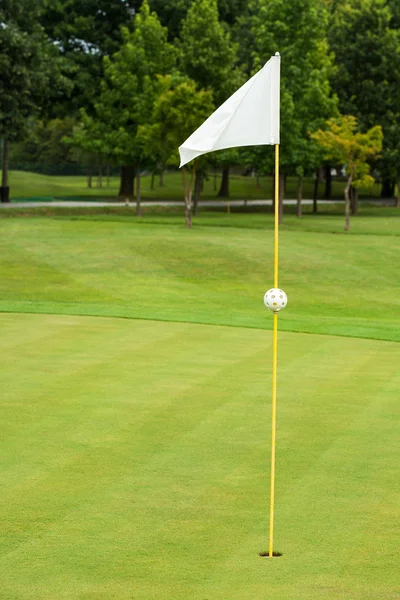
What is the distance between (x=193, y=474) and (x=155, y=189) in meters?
84.2

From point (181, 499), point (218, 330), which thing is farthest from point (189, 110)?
point (181, 499)

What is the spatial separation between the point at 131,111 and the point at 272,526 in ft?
201

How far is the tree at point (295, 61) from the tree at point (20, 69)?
12.9 metres

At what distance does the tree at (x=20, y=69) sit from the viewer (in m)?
56.8

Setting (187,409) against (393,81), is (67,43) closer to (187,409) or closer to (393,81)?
(393,81)

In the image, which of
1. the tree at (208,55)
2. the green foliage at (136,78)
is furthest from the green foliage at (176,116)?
the green foliage at (136,78)

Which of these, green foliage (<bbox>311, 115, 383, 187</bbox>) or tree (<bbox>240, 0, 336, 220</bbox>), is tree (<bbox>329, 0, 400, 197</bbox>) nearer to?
tree (<bbox>240, 0, 336, 220</bbox>)

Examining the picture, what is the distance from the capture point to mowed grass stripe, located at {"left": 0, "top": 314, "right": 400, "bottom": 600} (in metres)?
7.00

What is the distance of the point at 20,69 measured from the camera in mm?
56844

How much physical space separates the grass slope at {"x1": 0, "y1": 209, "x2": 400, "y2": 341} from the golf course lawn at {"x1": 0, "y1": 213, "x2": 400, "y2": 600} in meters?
0.50

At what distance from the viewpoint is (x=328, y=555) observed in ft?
24.1

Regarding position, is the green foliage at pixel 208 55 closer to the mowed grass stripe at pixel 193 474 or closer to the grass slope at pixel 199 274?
the grass slope at pixel 199 274

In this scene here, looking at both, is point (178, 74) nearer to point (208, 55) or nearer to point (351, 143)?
point (208, 55)

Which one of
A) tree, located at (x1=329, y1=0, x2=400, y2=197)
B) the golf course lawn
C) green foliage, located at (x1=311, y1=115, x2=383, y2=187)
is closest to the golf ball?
the golf course lawn
